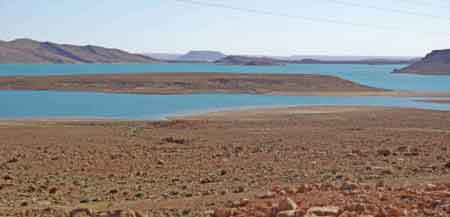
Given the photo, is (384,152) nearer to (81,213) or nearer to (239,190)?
(239,190)

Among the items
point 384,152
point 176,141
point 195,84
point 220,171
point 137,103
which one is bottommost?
point 137,103

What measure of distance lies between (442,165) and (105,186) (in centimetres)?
761

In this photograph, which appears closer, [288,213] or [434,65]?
[288,213]

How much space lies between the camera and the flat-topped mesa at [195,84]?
251ft

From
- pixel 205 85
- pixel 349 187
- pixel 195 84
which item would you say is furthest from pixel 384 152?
pixel 195 84

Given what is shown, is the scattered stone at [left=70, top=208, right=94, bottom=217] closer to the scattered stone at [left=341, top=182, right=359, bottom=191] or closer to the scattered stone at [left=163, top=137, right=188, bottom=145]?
the scattered stone at [left=341, top=182, right=359, bottom=191]

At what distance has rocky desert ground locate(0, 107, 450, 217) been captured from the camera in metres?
9.17

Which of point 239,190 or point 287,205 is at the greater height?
point 287,205

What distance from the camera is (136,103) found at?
59469mm

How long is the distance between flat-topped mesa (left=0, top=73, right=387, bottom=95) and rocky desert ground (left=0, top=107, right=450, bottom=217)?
3984 centimetres

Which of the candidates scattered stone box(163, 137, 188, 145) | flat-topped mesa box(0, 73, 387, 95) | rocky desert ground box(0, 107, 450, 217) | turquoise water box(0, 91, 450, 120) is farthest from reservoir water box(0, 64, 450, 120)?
scattered stone box(163, 137, 188, 145)

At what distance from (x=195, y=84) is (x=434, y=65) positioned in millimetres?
77460

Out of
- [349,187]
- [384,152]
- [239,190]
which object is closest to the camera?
[349,187]

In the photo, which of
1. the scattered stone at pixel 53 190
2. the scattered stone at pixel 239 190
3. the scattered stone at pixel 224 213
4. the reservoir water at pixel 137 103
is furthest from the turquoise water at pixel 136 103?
the scattered stone at pixel 224 213
